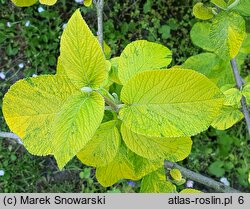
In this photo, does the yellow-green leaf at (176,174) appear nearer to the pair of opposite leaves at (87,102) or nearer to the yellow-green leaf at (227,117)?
the yellow-green leaf at (227,117)

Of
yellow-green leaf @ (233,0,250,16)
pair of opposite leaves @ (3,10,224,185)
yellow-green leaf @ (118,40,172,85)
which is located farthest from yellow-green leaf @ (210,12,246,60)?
pair of opposite leaves @ (3,10,224,185)

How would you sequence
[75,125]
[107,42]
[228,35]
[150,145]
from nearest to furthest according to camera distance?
[75,125] → [150,145] → [228,35] → [107,42]

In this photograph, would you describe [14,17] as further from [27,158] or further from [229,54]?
[229,54]

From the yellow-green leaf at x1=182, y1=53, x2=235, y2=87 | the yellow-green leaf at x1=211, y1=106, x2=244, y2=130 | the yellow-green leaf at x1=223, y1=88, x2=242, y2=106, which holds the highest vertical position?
the yellow-green leaf at x1=223, y1=88, x2=242, y2=106

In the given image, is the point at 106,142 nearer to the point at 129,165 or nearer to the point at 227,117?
the point at 129,165

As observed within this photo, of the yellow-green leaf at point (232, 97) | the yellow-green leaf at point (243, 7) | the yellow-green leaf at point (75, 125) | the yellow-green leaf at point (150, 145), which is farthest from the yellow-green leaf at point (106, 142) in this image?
the yellow-green leaf at point (243, 7)

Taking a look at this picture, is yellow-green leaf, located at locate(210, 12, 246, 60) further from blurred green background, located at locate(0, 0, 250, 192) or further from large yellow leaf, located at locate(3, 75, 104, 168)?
blurred green background, located at locate(0, 0, 250, 192)

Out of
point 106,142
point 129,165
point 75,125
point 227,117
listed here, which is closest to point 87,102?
point 75,125
